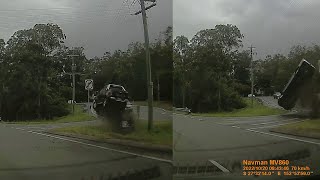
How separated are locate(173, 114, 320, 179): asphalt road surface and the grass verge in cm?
6

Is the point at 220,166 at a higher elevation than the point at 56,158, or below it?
below

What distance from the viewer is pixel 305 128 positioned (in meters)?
6.02

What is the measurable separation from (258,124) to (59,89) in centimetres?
267

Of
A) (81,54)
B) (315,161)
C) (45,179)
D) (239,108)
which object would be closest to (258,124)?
(239,108)

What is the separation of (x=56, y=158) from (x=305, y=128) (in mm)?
3477

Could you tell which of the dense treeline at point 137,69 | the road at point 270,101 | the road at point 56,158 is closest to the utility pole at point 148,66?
the dense treeline at point 137,69

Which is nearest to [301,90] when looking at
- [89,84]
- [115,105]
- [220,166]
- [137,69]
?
[220,166]

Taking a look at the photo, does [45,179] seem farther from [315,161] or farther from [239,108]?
[315,161]

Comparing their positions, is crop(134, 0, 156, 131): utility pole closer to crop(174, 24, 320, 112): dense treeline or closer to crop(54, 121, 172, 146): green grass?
crop(54, 121, 172, 146): green grass

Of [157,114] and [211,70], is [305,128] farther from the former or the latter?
[157,114]

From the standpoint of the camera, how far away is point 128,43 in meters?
4.91

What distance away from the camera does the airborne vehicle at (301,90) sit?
5719 millimetres

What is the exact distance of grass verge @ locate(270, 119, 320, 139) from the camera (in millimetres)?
5955

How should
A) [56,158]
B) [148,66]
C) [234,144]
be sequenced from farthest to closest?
[234,144] → [148,66] → [56,158]
